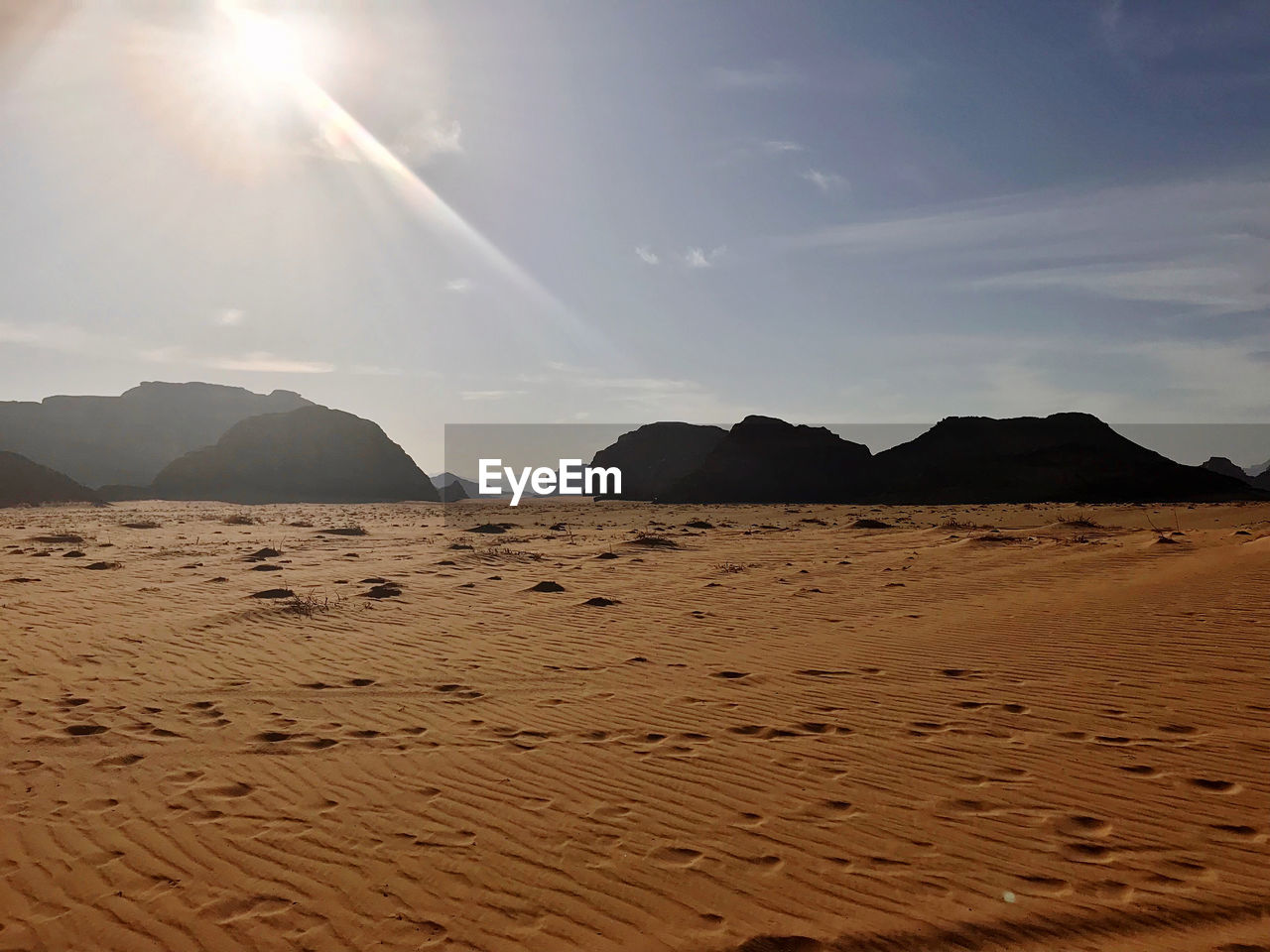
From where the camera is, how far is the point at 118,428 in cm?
11712

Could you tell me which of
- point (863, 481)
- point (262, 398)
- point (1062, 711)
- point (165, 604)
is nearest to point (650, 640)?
point (1062, 711)

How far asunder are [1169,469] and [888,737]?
64345mm

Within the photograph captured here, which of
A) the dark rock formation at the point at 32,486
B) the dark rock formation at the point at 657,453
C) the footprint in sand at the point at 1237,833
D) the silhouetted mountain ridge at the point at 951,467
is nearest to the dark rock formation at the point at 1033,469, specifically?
the silhouetted mountain ridge at the point at 951,467

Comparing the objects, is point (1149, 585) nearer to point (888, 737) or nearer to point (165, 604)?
point (888, 737)

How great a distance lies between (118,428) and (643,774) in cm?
14111

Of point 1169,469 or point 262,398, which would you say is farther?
point 262,398

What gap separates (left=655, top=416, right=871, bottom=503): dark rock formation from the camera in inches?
2842

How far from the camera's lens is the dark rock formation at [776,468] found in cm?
7219

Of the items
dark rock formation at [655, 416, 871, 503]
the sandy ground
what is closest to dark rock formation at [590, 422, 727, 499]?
dark rock formation at [655, 416, 871, 503]

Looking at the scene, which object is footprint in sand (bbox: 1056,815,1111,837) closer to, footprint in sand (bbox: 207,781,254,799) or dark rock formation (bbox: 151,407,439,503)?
footprint in sand (bbox: 207,781,254,799)

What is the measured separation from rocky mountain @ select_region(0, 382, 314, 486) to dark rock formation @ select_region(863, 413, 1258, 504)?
326 ft

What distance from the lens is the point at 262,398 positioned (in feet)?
474

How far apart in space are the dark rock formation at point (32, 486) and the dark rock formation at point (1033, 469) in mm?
69957

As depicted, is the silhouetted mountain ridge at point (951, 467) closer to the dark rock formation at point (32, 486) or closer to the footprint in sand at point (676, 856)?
the dark rock formation at point (32, 486)
